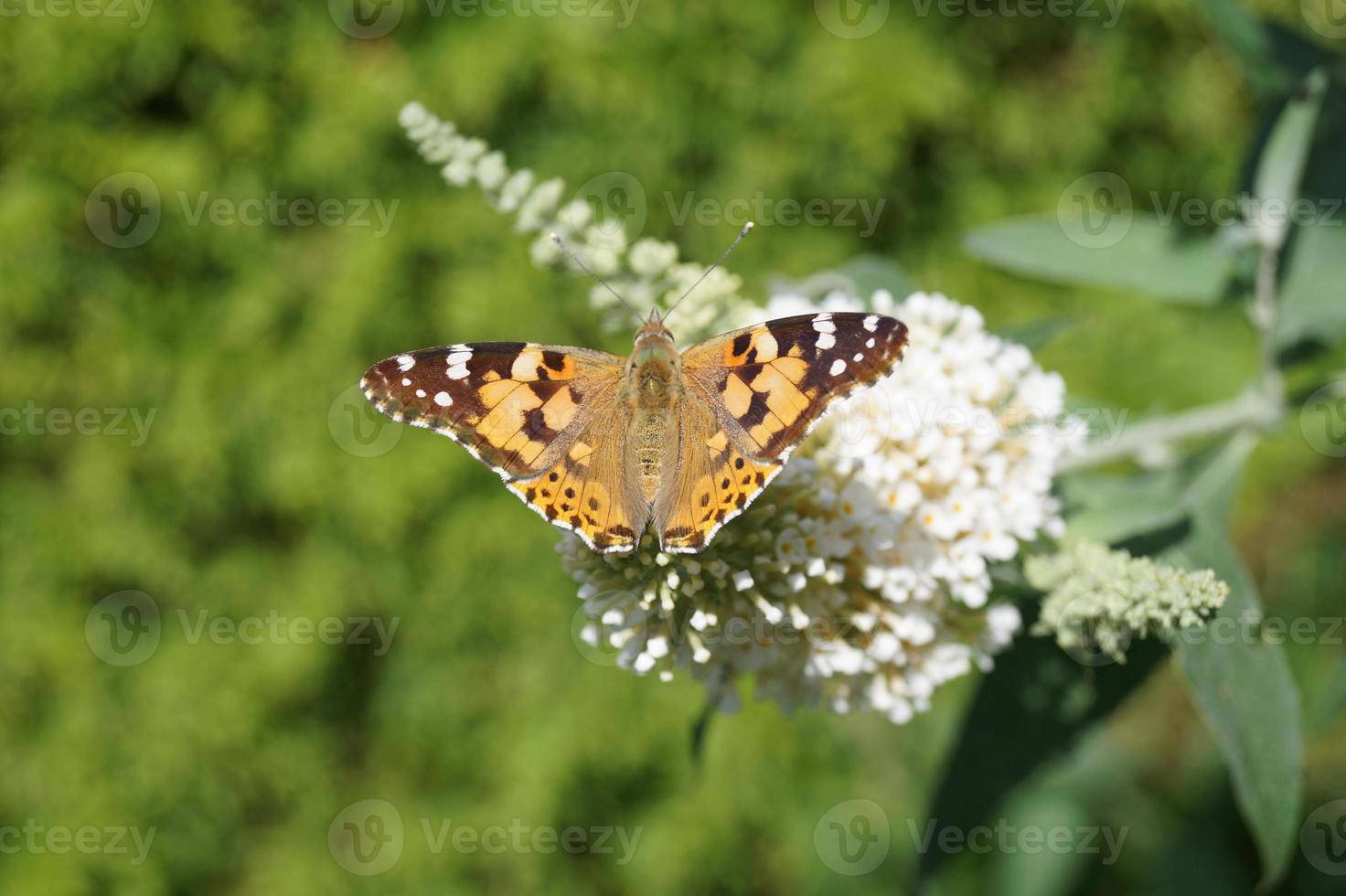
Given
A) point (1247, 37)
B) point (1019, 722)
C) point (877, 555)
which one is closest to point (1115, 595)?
point (877, 555)

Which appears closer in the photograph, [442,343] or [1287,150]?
[1287,150]

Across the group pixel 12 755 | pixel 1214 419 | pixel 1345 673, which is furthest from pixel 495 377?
pixel 12 755

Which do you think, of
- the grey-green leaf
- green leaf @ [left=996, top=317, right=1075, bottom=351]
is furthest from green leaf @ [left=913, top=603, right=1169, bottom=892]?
the grey-green leaf

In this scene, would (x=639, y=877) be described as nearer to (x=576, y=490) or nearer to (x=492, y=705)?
(x=492, y=705)

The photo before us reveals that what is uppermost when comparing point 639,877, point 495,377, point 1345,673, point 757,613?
point 495,377

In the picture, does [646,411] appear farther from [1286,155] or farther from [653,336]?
[1286,155]

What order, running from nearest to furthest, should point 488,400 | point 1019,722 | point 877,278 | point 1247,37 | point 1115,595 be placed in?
point 1115,595, point 488,400, point 1019,722, point 1247,37, point 877,278
